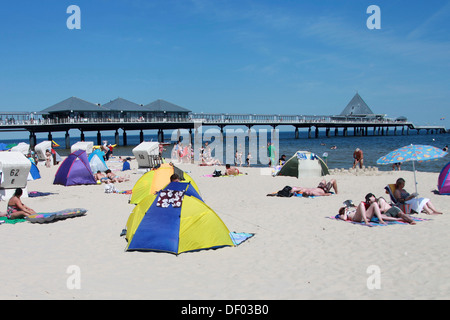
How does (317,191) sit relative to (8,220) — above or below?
above

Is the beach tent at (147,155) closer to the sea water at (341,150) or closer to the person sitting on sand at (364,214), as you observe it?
the sea water at (341,150)

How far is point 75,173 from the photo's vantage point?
14148mm

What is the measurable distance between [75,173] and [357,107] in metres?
102

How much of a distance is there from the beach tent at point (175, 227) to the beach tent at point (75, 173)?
8.43 metres

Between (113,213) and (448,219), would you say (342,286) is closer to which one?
(448,219)

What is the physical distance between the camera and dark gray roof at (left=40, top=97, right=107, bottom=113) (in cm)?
5022

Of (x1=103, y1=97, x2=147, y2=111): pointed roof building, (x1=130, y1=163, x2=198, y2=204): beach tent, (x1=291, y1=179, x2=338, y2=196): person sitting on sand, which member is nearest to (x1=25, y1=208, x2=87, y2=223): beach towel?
(x1=130, y1=163, x2=198, y2=204): beach tent

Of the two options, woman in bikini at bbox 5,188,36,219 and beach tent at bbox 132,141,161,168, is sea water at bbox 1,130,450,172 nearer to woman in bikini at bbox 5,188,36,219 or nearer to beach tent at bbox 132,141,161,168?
beach tent at bbox 132,141,161,168

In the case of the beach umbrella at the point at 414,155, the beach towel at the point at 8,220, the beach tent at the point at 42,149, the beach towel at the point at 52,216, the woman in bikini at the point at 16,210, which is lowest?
the beach towel at the point at 8,220

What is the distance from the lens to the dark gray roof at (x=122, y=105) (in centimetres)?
5394

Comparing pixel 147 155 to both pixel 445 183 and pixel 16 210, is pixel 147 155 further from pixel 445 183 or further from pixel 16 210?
pixel 445 183

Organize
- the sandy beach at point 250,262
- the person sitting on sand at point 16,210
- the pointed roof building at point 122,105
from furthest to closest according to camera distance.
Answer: the pointed roof building at point 122,105
the person sitting on sand at point 16,210
the sandy beach at point 250,262

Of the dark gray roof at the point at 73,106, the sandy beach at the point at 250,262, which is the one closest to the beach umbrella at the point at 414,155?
the sandy beach at the point at 250,262

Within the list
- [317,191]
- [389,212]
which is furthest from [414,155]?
[317,191]
